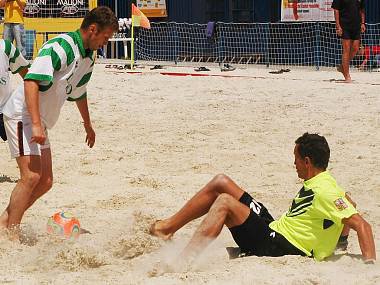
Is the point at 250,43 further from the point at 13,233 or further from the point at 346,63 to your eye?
the point at 13,233

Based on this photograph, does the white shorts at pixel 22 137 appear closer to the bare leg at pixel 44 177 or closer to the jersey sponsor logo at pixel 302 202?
the bare leg at pixel 44 177

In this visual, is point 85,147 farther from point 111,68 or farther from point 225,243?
point 111,68

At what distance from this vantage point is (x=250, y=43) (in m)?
19.6

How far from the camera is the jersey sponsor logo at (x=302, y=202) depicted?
198 inches

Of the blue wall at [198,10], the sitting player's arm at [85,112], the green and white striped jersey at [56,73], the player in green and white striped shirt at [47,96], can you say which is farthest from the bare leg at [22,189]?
the blue wall at [198,10]

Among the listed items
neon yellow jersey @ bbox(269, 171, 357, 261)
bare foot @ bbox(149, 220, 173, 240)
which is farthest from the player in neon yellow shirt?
bare foot @ bbox(149, 220, 173, 240)

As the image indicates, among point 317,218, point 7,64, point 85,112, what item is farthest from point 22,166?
point 7,64

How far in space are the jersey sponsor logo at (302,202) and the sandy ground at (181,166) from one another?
0.31 metres

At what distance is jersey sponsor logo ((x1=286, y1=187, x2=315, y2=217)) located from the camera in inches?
198

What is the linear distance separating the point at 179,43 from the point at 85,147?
37.7ft

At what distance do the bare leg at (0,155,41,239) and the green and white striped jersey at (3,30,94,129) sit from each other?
28cm

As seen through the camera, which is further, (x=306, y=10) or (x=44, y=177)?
(x=306, y=10)

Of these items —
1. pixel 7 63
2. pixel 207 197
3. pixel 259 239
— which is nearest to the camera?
pixel 259 239

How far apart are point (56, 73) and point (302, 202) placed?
1.80 metres
